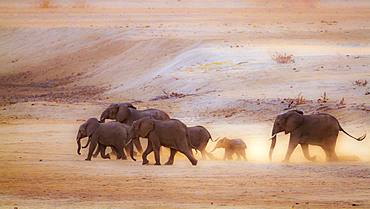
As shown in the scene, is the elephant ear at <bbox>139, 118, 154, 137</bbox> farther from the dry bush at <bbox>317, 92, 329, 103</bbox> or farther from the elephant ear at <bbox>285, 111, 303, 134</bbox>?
the dry bush at <bbox>317, 92, 329, 103</bbox>

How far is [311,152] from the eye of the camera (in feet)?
76.6

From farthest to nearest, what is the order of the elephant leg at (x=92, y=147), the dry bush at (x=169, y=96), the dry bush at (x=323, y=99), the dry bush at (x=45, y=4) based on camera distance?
the dry bush at (x=45, y=4) < the dry bush at (x=169, y=96) < the dry bush at (x=323, y=99) < the elephant leg at (x=92, y=147)

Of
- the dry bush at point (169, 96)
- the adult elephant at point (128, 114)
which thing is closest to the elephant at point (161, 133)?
the adult elephant at point (128, 114)

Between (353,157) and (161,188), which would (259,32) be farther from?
(161,188)

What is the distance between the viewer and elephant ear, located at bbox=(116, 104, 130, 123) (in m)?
24.0

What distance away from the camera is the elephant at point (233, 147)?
23141 millimetres

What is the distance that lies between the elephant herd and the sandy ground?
388 mm

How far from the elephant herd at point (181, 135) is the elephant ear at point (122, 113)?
19 millimetres

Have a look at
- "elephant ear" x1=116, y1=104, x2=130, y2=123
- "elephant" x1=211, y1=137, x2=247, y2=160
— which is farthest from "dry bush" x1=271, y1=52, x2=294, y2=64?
"elephant" x1=211, y1=137, x2=247, y2=160

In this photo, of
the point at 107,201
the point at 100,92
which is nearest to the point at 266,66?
the point at 100,92

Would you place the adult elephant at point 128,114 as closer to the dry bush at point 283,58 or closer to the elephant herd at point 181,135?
the elephant herd at point 181,135

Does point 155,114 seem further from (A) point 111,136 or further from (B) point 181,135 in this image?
(B) point 181,135

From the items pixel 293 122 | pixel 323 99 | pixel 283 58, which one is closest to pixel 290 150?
pixel 293 122

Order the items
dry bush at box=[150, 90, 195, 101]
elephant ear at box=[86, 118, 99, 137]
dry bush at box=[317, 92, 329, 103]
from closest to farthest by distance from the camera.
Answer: elephant ear at box=[86, 118, 99, 137] < dry bush at box=[317, 92, 329, 103] < dry bush at box=[150, 90, 195, 101]
